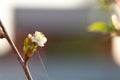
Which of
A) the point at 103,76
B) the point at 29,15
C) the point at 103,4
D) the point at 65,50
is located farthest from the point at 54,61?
the point at 103,4

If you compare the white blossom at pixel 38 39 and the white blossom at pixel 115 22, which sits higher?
the white blossom at pixel 115 22

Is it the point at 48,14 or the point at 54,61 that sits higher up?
the point at 48,14

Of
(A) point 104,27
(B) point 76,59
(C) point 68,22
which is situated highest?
(C) point 68,22

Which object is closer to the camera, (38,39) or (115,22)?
(38,39)

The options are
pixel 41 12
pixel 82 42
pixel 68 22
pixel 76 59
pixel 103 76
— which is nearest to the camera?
pixel 103 76

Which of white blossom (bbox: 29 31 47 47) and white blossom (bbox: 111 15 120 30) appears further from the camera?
white blossom (bbox: 111 15 120 30)

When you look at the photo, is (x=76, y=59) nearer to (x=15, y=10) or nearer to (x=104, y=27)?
(x=15, y=10)

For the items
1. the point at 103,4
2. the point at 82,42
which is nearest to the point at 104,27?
the point at 103,4

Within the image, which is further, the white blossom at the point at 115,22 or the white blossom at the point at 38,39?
the white blossom at the point at 115,22

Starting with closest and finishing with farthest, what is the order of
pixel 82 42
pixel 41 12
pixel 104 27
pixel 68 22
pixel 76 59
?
pixel 104 27
pixel 82 42
pixel 76 59
pixel 41 12
pixel 68 22

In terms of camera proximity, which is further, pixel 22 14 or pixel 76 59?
pixel 22 14

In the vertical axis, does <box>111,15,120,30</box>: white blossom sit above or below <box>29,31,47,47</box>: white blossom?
above
